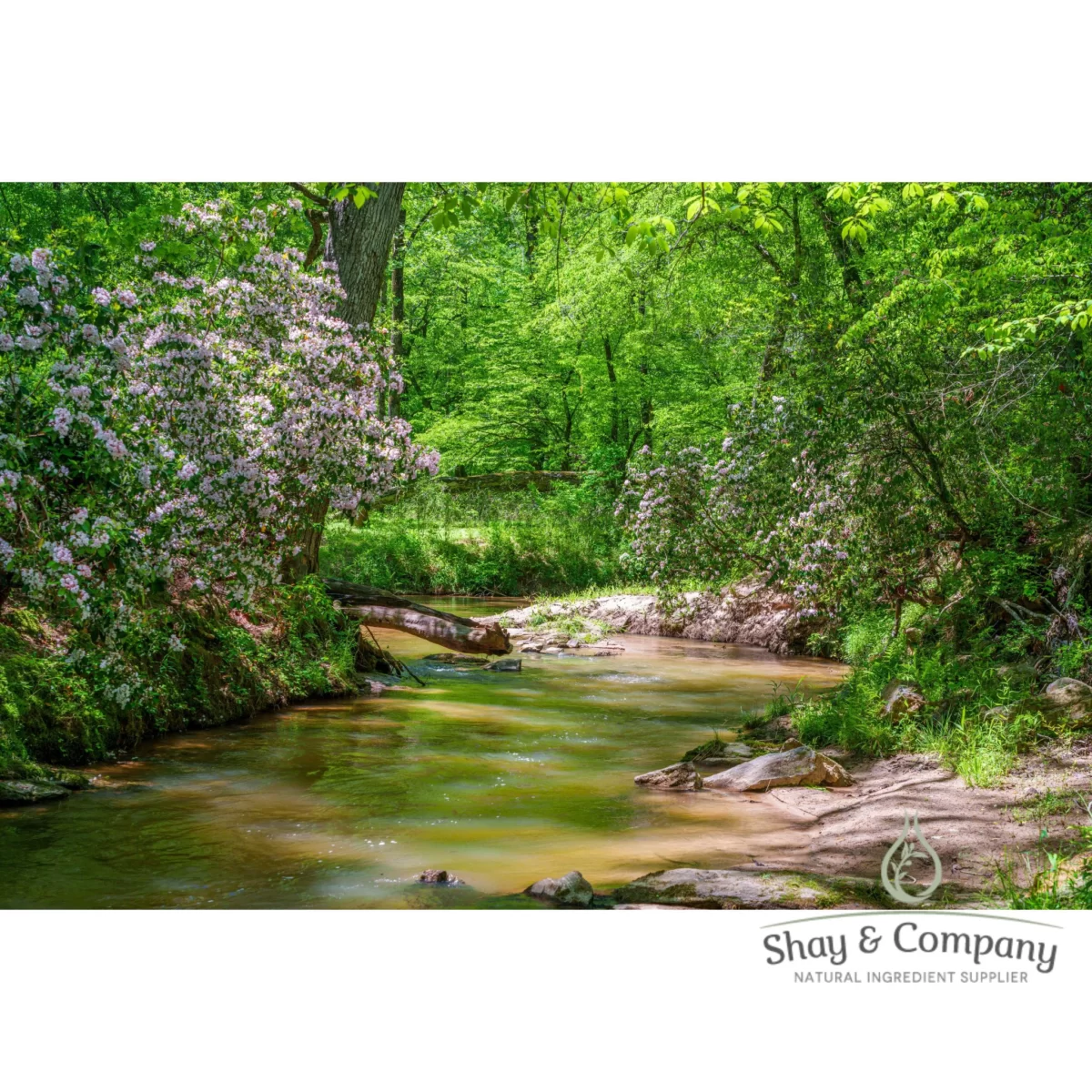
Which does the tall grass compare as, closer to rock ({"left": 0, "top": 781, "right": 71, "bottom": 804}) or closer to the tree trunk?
rock ({"left": 0, "top": 781, "right": 71, "bottom": 804})

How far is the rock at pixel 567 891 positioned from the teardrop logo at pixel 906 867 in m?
1.23

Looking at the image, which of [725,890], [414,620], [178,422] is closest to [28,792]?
[178,422]

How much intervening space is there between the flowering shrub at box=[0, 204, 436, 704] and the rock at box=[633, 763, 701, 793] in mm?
3252

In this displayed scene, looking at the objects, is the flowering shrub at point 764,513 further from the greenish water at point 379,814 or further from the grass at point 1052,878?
the grass at point 1052,878

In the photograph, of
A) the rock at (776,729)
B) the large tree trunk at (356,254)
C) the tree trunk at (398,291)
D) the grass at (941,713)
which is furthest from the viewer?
the tree trunk at (398,291)

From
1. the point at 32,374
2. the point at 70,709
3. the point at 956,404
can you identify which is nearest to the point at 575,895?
the point at 32,374

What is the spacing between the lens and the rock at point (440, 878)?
15.7ft

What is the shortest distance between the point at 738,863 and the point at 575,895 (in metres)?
0.99

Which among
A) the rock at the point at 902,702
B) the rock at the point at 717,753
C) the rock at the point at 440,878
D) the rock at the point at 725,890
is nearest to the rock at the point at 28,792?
the rock at the point at 440,878

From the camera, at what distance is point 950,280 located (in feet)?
28.7

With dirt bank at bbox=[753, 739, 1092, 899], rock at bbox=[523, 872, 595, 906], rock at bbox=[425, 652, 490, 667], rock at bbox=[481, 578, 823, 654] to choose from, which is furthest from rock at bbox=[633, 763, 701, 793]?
rock at bbox=[425, 652, 490, 667]

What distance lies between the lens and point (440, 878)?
481cm
